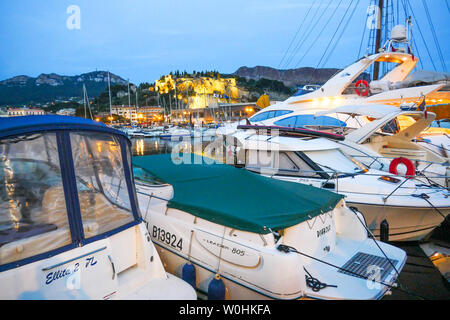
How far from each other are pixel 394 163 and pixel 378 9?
1641 cm

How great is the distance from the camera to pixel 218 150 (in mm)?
9375

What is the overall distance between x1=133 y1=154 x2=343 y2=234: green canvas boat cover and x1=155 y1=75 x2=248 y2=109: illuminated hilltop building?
4621 inches

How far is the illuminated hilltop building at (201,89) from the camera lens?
12195cm

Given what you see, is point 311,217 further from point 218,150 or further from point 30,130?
point 218,150

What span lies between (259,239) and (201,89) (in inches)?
5134

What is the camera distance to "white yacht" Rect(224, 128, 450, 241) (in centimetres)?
592

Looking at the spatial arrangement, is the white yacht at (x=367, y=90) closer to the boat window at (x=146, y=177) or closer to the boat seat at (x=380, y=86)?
the boat seat at (x=380, y=86)

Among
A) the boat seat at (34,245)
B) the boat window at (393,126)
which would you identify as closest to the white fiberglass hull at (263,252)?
the boat seat at (34,245)

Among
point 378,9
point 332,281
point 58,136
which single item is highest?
point 378,9

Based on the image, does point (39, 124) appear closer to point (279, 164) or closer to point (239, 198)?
point (239, 198)

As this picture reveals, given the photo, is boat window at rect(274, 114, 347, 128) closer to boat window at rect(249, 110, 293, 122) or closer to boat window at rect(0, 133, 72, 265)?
boat window at rect(249, 110, 293, 122)

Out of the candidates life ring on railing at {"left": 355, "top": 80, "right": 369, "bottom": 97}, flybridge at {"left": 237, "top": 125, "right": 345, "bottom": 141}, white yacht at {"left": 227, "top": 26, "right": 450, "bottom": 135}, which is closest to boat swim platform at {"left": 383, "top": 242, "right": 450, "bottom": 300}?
flybridge at {"left": 237, "top": 125, "right": 345, "bottom": 141}

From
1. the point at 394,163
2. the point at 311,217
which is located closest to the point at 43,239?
the point at 311,217

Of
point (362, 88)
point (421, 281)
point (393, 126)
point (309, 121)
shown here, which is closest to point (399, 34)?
point (362, 88)
